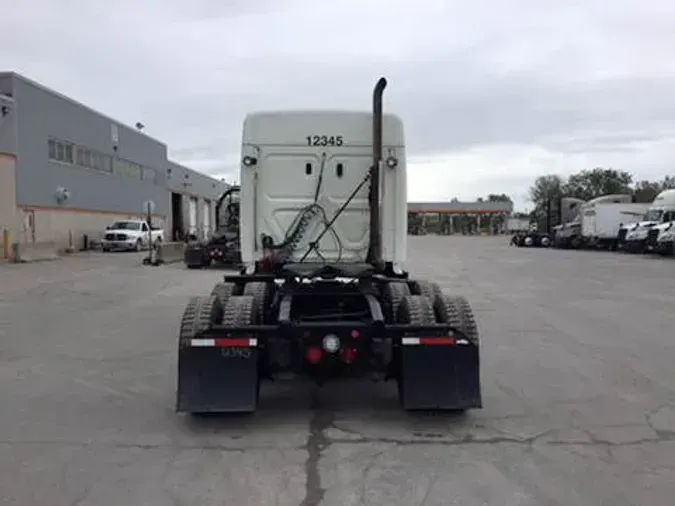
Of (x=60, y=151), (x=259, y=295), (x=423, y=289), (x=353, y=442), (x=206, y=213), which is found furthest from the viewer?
(x=206, y=213)

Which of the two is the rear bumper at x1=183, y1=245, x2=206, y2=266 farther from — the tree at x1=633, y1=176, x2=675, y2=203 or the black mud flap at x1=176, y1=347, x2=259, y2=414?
the tree at x1=633, y1=176, x2=675, y2=203

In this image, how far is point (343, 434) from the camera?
6324 millimetres

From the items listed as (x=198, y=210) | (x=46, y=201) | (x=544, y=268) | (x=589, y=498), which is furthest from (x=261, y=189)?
(x=198, y=210)

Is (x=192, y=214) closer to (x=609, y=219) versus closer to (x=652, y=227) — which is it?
(x=609, y=219)

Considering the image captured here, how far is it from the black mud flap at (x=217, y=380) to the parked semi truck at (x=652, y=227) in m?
37.0

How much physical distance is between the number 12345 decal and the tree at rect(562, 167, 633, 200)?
335 ft

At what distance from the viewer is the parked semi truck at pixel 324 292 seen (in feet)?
21.6

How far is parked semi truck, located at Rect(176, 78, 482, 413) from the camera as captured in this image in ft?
21.6

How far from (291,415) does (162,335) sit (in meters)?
5.66

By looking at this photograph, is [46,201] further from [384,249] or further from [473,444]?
[473,444]

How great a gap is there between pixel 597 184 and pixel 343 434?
10984 cm

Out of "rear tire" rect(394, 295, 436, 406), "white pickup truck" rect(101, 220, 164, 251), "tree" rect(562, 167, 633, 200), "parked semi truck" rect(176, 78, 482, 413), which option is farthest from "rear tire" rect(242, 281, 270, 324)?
"tree" rect(562, 167, 633, 200)

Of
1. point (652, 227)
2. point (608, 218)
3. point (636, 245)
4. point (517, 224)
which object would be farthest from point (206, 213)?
point (652, 227)

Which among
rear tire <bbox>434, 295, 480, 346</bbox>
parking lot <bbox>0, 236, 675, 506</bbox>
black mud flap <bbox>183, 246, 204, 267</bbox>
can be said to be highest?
rear tire <bbox>434, 295, 480, 346</bbox>
